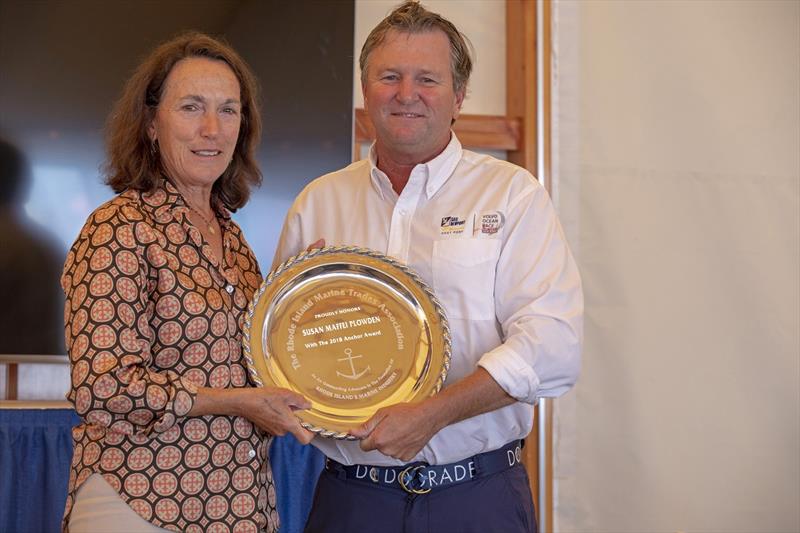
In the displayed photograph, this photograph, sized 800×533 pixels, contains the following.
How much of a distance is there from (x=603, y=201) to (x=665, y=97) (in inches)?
18.7

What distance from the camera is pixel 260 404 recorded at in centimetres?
179

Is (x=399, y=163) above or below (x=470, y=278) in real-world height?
above

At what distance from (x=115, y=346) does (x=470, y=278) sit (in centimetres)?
76

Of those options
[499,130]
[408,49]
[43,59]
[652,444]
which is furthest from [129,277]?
[652,444]

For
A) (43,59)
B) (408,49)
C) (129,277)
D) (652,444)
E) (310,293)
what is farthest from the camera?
(652,444)

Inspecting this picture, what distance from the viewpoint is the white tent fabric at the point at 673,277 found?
3492mm

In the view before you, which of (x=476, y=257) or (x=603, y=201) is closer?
(x=476, y=257)

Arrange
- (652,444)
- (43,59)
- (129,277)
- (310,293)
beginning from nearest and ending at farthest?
(129,277)
(310,293)
(43,59)
(652,444)

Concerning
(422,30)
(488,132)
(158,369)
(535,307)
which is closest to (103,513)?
(158,369)

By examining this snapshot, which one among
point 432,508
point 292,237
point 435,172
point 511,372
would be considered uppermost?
point 435,172

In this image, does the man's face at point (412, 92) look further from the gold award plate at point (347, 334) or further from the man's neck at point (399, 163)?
the gold award plate at point (347, 334)

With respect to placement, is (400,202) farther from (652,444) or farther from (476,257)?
(652,444)

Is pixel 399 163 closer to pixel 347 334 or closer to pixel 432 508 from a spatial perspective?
pixel 347 334

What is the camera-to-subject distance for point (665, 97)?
3564 mm
